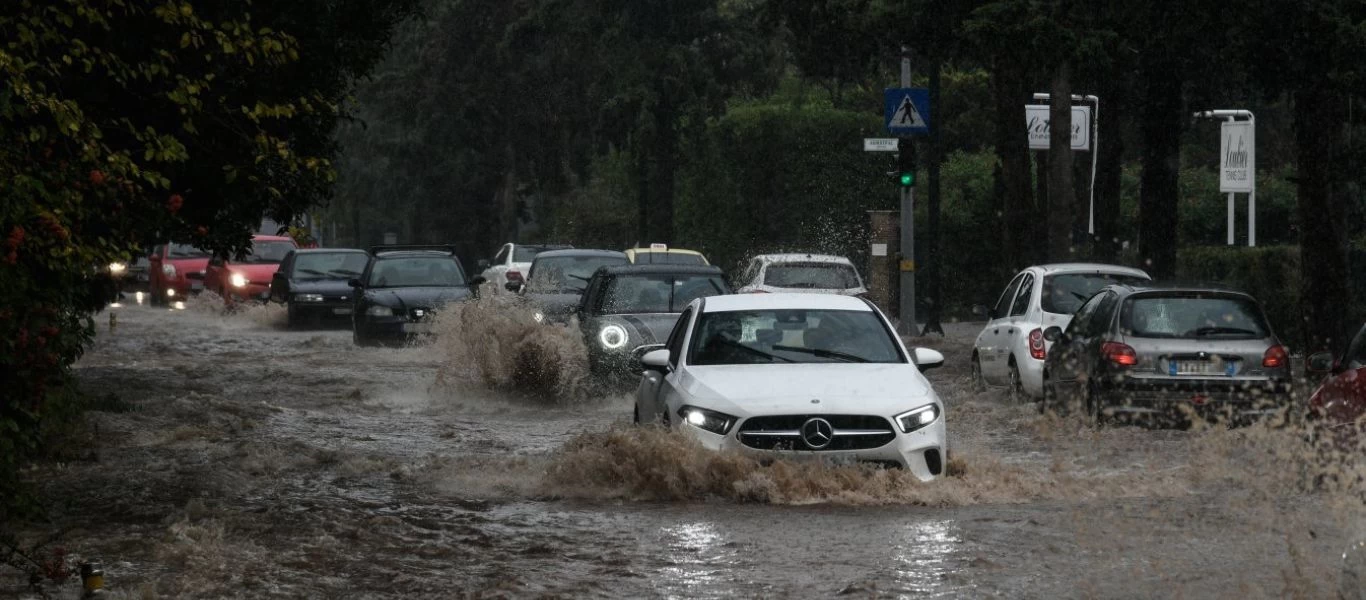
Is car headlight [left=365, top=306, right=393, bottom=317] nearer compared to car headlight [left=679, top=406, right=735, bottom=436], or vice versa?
car headlight [left=679, top=406, right=735, bottom=436]

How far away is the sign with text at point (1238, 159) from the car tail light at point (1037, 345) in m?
11.6

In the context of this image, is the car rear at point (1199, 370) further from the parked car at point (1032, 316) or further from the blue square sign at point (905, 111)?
the blue square sign at point (905, 111)

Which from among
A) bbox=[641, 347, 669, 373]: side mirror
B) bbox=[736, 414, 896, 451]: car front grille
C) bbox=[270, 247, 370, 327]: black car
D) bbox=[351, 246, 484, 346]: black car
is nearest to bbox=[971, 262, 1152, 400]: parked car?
bbox=[641, 347, 669, 373]: side mirror

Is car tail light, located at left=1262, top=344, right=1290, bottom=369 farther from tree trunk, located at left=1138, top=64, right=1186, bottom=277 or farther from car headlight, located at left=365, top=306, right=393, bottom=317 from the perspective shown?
car headlight, located at left=365, top=306, right=393, bottom=317

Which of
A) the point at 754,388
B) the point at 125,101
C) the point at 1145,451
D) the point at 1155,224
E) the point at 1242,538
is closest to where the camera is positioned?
the point at 1242,538

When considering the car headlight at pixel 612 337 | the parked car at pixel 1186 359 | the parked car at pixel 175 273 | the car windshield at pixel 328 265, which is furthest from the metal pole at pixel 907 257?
the parked car at pixel 175 273

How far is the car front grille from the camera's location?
40.5 feet

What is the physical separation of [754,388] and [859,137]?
39875 mm

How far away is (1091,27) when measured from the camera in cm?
2364

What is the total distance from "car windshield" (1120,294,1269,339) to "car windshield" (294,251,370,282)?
22084 mm

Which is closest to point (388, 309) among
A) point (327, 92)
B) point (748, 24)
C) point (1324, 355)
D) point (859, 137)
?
point (327, 92)

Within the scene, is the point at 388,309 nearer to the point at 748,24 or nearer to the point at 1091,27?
the point at 1091,27

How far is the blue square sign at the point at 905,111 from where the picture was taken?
109 ft

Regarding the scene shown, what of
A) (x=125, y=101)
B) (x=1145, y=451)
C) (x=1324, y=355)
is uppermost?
(x=125, y=101)
